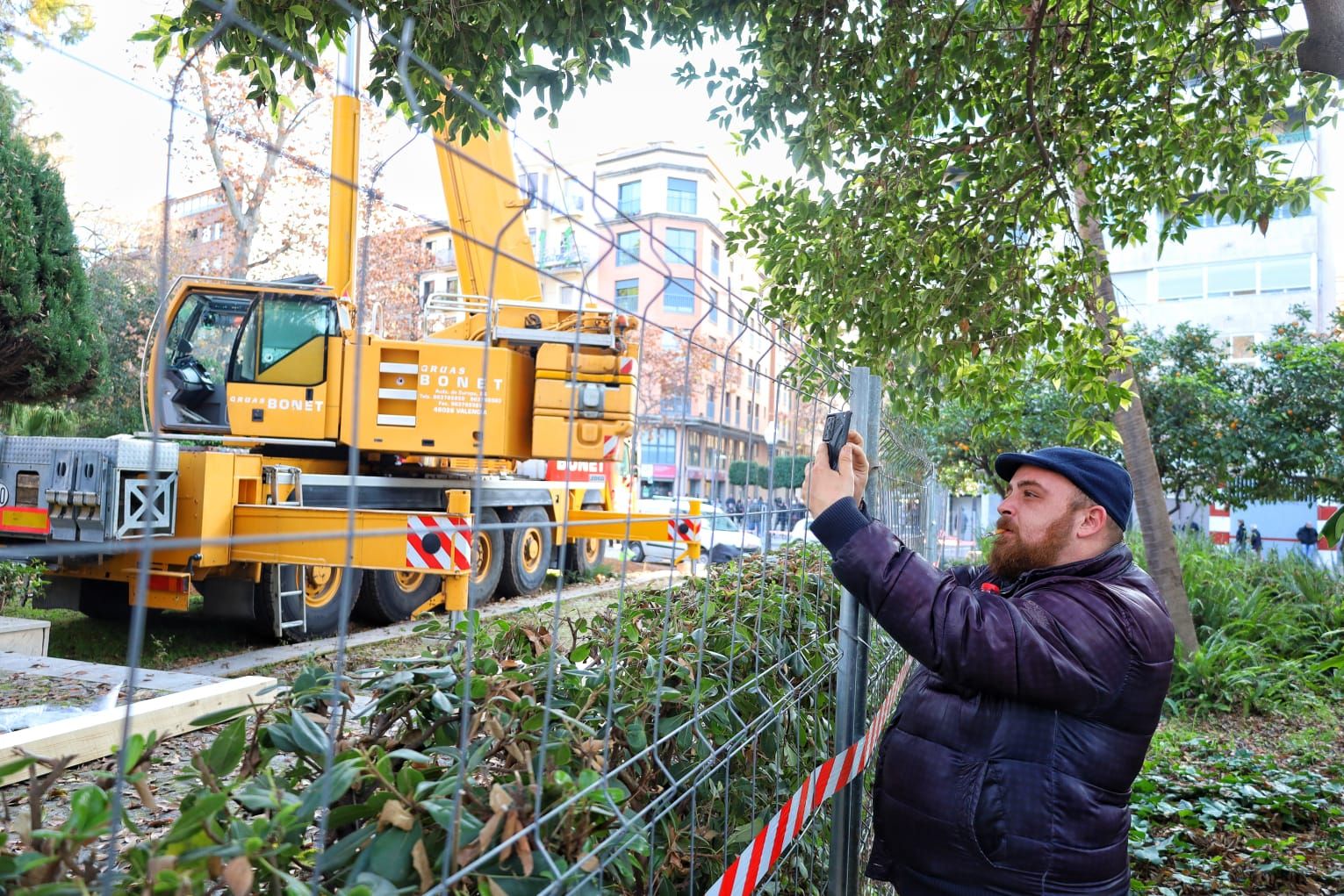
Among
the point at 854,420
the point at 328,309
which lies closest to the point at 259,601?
the point at 328,309

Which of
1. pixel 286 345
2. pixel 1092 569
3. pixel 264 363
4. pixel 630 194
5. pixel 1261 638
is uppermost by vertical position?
pixel 630 194

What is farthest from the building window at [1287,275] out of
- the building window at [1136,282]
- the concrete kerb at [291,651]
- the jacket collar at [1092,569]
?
the jacket collar at [1092,569]

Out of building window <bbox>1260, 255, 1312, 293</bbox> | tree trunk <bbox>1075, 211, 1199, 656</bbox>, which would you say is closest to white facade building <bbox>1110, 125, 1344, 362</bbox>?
building window <bbox>1260, 255, 1312, 293</bbox>

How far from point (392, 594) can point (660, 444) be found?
7180mm

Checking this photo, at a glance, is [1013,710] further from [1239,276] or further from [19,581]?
[1239,276]

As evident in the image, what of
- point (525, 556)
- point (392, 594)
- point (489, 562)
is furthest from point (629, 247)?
point (525, 556)

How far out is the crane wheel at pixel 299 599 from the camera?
759 centimetres

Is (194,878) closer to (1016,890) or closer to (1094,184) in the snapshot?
(1016,890)

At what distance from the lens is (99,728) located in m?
3.68

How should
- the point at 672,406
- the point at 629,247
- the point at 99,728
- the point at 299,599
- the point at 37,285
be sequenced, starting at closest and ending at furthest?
the point at 37,285
the point at 629,247
the point at 672,406
the point at 99,728
the point at 299,599

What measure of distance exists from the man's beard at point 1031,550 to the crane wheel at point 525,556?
838cm

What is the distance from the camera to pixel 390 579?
910 centimetres

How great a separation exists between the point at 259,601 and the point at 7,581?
73.3 inches

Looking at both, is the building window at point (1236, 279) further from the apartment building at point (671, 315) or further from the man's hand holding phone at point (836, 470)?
the man's hand holding phone at point (836, 470)
